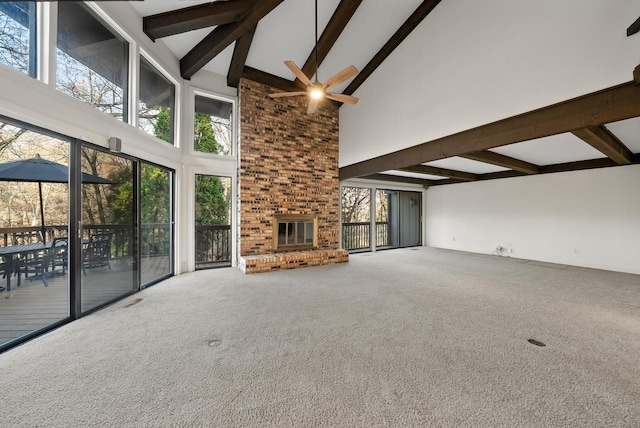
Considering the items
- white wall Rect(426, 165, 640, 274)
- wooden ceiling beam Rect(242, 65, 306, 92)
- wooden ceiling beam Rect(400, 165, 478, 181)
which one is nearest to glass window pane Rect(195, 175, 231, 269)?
wooden ceiling beam Rect(242, 65, 306, 92)

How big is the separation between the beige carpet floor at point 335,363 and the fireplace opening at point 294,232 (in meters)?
1.97

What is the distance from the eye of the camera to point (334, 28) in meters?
4.45

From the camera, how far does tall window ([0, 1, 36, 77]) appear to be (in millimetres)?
2148

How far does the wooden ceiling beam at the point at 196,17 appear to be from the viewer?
10.8 ft

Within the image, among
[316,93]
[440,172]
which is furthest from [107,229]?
[440,172]

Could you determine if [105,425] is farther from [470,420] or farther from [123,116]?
[123,116]

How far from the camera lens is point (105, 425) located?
1.57 meters

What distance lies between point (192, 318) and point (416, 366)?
2411mm


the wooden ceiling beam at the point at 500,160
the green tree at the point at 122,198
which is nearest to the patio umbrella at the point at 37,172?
the green tree at the point at 122,198

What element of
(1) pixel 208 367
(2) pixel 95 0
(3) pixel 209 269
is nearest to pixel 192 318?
(1) pixel 208 367

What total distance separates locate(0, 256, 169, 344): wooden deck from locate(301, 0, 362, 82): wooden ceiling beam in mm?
4826

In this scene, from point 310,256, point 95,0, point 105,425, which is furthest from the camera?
point 310,256

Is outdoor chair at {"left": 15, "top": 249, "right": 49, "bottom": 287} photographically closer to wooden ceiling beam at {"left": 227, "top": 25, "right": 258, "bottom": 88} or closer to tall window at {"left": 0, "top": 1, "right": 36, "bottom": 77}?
tall window at {"left": 0, "top": 1, "right": 36, "bottom": 77}

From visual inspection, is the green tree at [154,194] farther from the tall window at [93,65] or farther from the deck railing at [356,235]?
the deck railing at [356,235]
